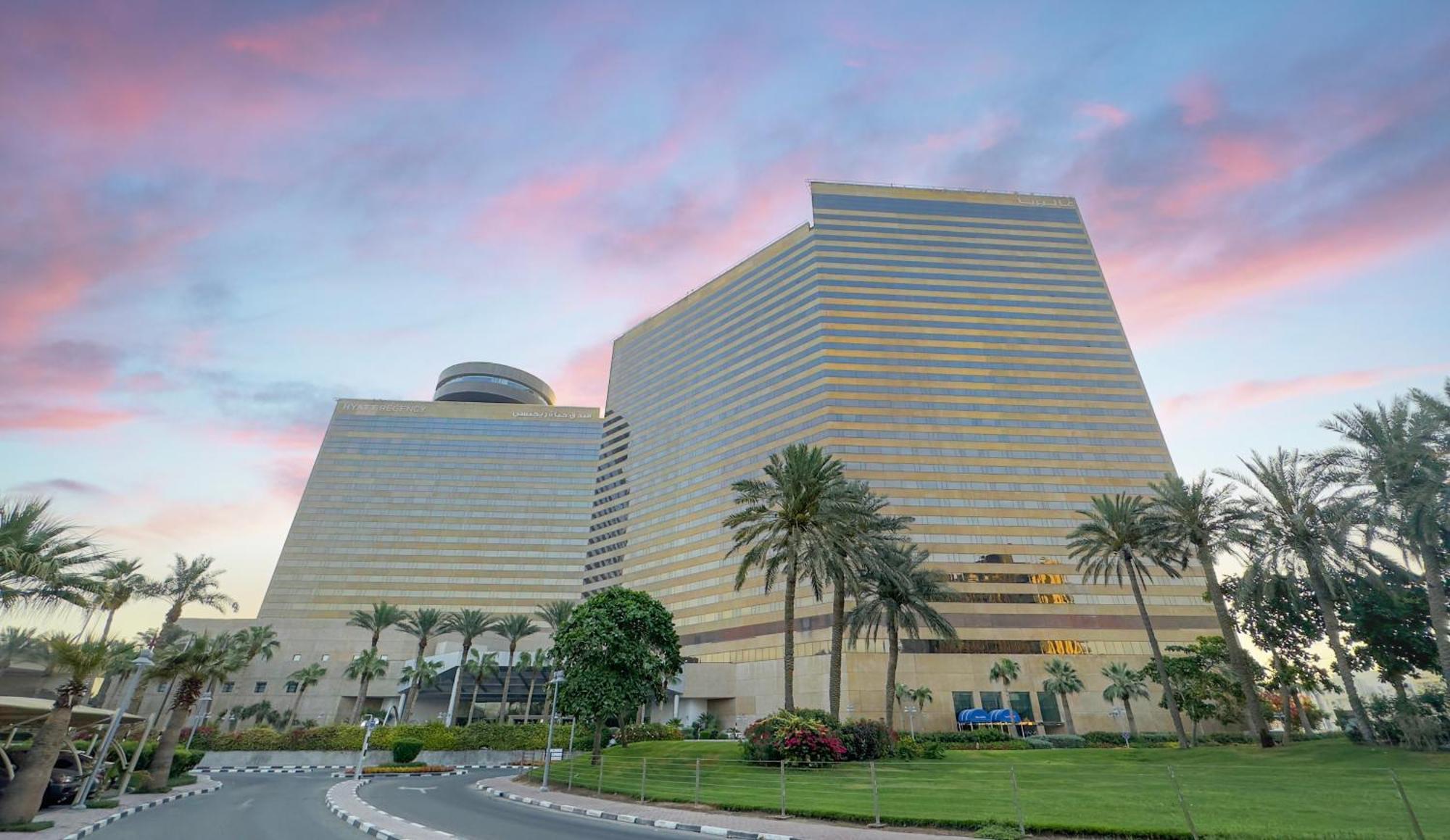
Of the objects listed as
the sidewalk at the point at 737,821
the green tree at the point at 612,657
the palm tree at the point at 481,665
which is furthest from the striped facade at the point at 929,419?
the sidewalk at the point at 737,821

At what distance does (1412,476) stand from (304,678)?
10052 cm

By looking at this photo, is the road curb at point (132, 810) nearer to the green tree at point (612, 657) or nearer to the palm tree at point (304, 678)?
the green tree at point (612, 657)

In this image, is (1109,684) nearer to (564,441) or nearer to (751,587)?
(751,587)

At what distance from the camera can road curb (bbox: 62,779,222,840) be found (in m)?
15.4

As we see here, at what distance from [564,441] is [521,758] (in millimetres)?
95949

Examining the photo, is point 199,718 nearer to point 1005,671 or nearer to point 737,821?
point 737,821

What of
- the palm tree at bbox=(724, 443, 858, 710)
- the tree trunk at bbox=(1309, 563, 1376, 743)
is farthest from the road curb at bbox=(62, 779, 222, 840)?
the tree trunk at bbox=(1309, 563, 1376, 743)

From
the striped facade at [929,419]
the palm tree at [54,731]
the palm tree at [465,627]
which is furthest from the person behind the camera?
the striped facade at [929,419]

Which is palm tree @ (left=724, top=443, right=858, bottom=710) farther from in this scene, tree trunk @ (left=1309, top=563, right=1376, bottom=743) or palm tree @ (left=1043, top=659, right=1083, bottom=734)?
palm tree @ (left=1043, top=659, right=1083, bottom=734)

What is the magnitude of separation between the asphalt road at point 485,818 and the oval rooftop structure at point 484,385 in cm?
14287

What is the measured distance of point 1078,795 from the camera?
1964cm

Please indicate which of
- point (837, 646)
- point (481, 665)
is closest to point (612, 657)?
point (837, 646)

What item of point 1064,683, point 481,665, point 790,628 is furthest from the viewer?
point 481,665

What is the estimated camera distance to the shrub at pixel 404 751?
4416 cm
